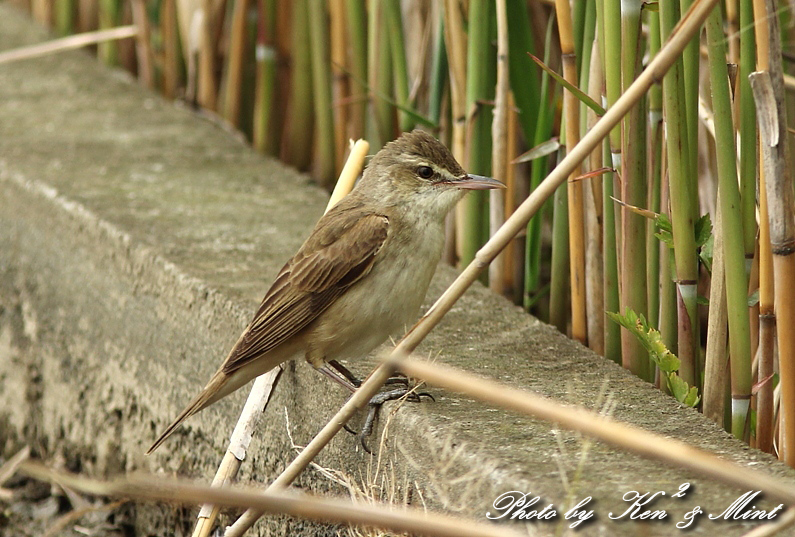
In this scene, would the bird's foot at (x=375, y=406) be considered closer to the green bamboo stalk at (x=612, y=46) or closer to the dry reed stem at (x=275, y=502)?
the green bamboo stalk at (x=612, y=46)

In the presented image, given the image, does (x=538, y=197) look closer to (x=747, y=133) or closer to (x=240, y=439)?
(x=747, y=133)

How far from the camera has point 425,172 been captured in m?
2.98

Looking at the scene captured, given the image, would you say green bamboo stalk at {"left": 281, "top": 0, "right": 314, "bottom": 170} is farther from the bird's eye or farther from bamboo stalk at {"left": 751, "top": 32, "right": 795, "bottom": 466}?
bamboo stalk at {"left": 751, "top": 32, "right": 795, "bottom": 466}

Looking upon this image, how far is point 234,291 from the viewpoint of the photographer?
10.4ft

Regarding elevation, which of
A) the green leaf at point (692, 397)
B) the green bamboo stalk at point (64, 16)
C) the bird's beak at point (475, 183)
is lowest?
the green leaf at point (692, 397)

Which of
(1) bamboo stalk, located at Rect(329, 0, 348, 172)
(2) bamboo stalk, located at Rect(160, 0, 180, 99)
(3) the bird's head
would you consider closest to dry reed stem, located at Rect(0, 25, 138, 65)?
(2) bamboo stalk, located at Rect(160, 0, 180, 99)

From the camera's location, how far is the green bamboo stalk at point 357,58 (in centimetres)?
393

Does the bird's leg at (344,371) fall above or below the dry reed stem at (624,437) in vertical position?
below

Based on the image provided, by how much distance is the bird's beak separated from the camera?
287cm

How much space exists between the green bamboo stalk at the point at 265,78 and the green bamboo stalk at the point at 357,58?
43cm

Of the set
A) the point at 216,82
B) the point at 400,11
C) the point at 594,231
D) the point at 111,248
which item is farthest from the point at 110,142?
the point at 594,231

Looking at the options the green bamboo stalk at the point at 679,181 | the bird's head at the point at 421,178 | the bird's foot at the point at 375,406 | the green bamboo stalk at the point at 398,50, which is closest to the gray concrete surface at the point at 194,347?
the bird's foot at the point at 375,406

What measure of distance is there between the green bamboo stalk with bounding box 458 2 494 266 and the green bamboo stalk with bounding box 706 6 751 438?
0.94 meters

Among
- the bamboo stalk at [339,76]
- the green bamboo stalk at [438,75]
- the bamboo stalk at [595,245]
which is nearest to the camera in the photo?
the bamboo stalk at [595,245]
